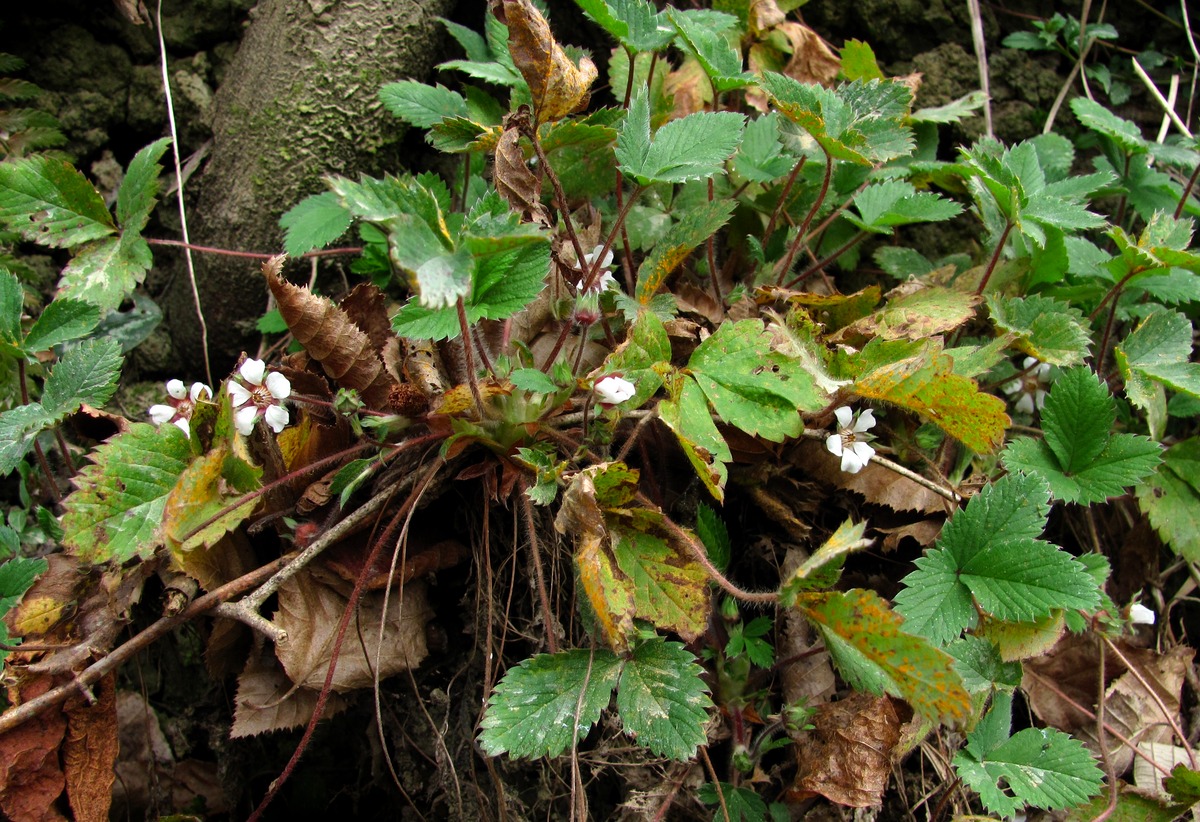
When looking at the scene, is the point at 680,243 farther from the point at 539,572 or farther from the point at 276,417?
the point at 276,417

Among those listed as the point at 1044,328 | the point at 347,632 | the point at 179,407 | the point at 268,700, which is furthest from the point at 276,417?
the point at 1044,328

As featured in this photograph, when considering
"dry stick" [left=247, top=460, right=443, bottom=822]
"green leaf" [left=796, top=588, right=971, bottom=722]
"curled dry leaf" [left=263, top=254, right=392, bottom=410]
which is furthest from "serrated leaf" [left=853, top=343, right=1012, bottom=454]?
"curled dry leaf" [left=263, top=254, right=392, bottom=410]

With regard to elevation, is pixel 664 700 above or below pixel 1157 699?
above

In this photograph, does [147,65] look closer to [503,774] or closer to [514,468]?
[514,468]

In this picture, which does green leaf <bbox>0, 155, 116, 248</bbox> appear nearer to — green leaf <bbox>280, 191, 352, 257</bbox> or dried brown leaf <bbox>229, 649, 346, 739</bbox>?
green leaf <bbox>280, 191, 352, 257</bbox>

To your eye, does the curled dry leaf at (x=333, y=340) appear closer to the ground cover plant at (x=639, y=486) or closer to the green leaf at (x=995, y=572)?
the ground cover plant at (x=639, y=486)

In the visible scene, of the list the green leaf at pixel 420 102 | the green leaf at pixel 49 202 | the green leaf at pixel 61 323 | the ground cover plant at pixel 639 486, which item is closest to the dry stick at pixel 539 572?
the ground cover plant at pixel 639 486
